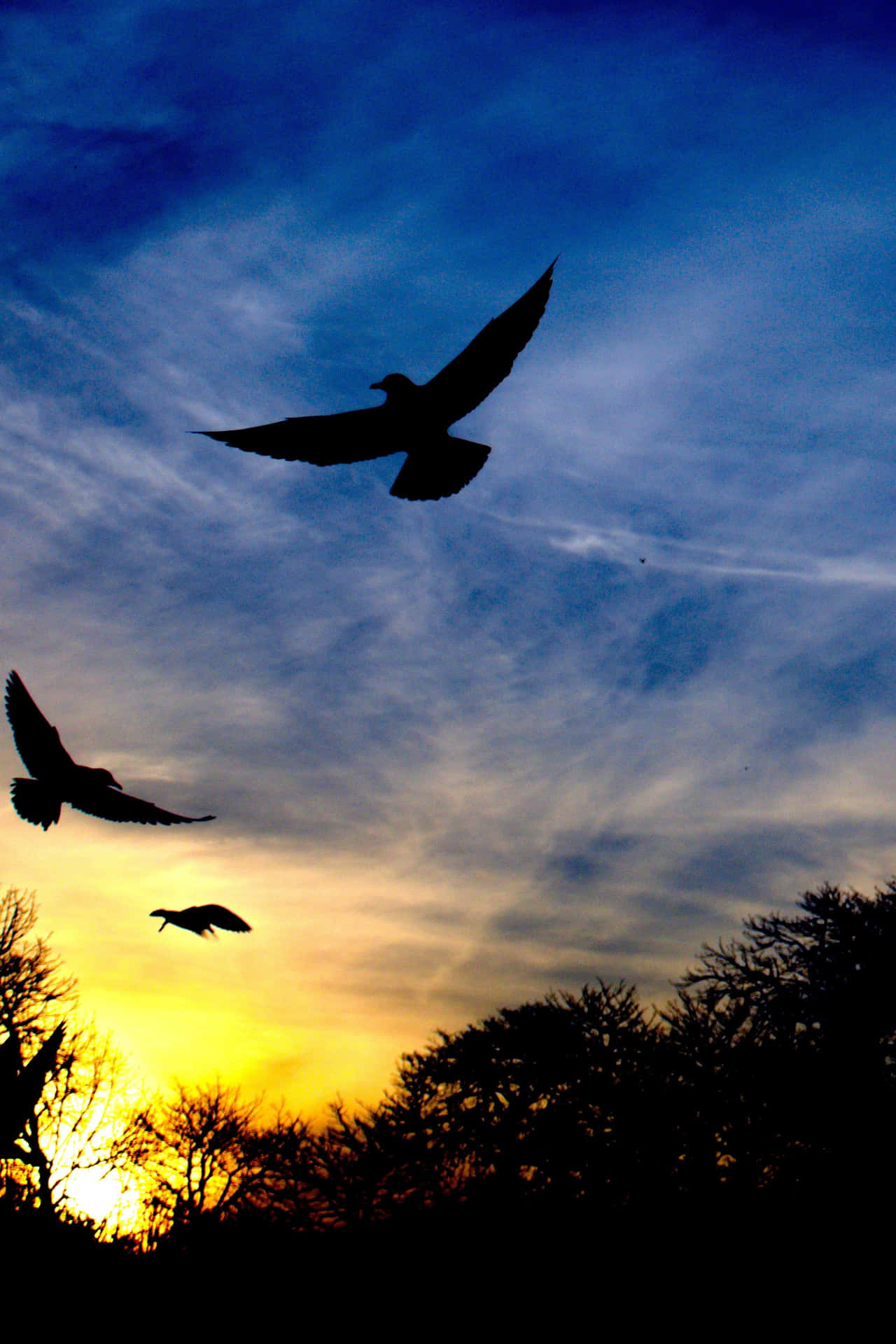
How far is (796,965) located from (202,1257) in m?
18.1

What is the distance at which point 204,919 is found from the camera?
6758mm

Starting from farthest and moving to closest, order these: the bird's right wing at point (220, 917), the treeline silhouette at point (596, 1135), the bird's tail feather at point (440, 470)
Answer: the treeline silhouette at point (596, 1135), the bird's right wing at point (220, 917), the bird's tail feather at point (440, 470)

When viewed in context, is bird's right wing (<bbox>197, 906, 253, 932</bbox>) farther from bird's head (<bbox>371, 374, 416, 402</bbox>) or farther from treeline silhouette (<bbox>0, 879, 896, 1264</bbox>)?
treeline silhouette (<bbox>0, 879, 896, 1264</bbox>)

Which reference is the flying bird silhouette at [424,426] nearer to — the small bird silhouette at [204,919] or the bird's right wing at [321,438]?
A: the bird's right wing at [321,438]

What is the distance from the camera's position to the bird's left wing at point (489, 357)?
4867 millimetres

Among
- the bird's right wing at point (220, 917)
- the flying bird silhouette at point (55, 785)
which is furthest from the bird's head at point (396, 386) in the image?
the bird's right wing at point (220, 917)

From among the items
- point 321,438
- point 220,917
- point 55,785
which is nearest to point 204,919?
point 220,917

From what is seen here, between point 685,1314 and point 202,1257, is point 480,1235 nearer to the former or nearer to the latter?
point 685,1314

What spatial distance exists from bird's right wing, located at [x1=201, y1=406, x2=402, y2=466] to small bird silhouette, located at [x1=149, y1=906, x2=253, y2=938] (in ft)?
11.9

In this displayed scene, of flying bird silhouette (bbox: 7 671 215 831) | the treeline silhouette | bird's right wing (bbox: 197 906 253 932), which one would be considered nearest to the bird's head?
flying bird silhouette (bbox: 7 671 215 831)

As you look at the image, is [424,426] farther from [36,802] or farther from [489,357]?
[36,802]

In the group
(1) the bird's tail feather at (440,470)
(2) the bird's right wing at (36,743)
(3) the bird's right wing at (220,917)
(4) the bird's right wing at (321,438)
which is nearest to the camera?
(4) the bird's right wing at (321,438)

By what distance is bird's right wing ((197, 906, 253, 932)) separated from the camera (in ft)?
22.1

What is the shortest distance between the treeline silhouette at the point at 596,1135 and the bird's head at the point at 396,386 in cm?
1555
